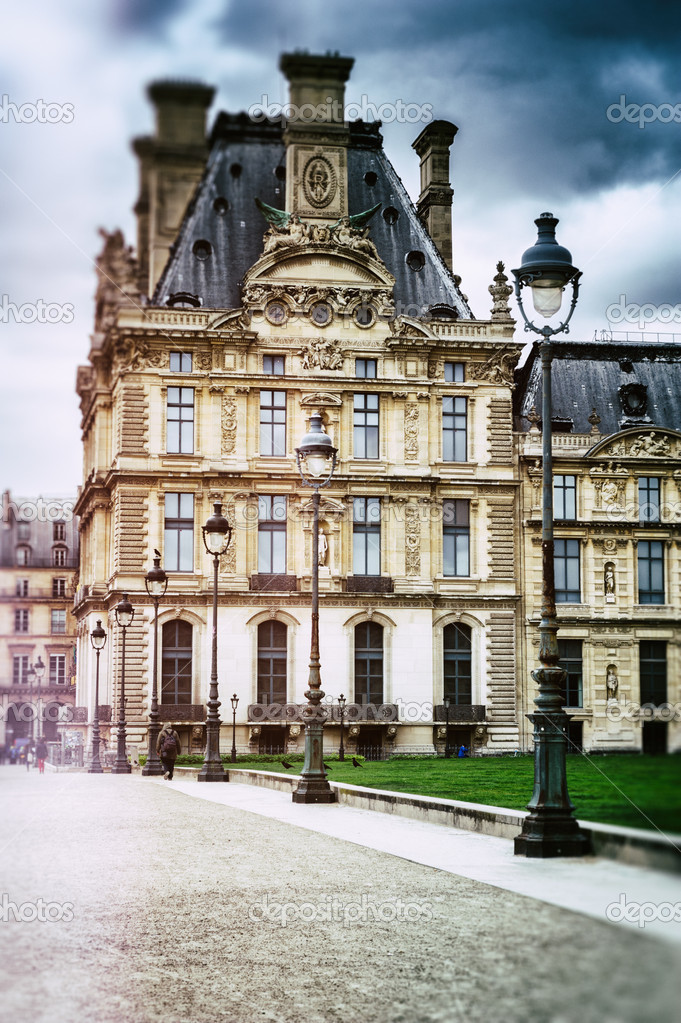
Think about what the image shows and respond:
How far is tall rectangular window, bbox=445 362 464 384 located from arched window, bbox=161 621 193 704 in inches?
482

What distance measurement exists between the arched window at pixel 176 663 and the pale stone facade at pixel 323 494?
0.05m

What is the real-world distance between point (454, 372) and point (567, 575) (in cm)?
1083

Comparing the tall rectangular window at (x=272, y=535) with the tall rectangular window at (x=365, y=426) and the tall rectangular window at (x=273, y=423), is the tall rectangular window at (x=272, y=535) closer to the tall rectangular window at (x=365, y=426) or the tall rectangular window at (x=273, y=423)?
the tall rectangular window at (x=273, y=423)

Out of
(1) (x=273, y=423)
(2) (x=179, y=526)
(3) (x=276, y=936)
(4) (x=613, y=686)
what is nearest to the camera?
(4) (x=613, y=686)

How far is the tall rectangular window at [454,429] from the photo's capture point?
Answer: 47.5 meters

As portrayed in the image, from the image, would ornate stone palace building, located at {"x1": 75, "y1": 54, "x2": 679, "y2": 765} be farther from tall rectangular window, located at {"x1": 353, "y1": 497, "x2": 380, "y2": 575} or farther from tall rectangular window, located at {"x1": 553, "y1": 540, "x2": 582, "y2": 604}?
tall rectangular window, located at {"x1": 553, "y1": 540, "x2": 582, "y2": 604}

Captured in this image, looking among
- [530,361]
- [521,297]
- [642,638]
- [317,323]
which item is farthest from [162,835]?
[530,361]

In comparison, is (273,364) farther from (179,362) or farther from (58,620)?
(58,620)

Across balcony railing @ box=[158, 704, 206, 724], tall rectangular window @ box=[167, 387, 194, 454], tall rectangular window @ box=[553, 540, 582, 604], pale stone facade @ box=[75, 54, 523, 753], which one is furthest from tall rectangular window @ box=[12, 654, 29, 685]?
tall rectangular window @ box=[167, 387, 194, 454]

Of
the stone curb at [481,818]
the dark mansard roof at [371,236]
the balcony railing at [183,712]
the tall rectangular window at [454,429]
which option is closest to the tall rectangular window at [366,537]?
the tall rectangular window at [454,429]

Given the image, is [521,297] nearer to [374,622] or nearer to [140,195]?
[140,195]

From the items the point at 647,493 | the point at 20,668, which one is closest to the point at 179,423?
the point at 647,493

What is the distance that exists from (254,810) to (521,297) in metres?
10.8

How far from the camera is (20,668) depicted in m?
1.65
